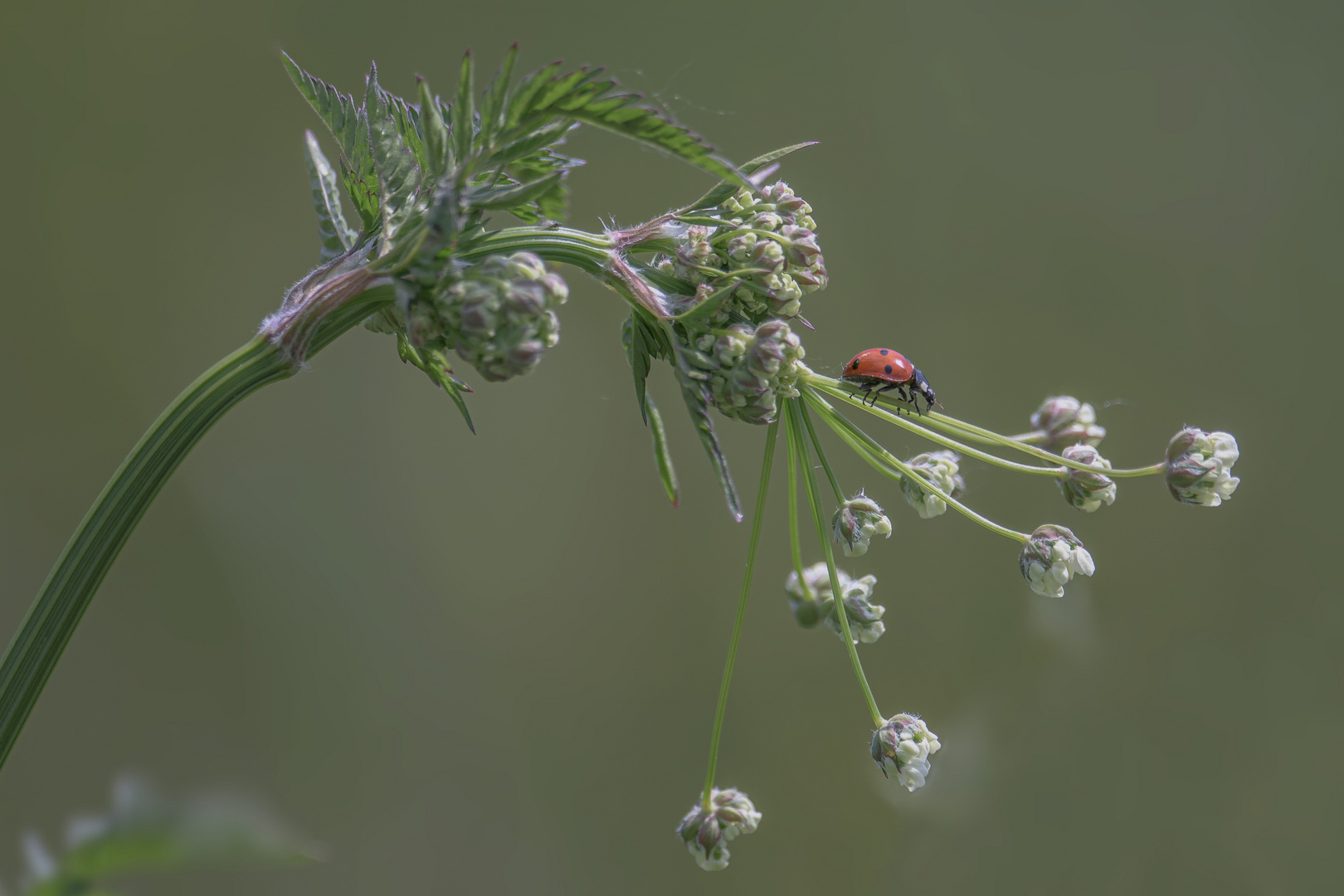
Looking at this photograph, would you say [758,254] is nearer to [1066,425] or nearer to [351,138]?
[351,138]

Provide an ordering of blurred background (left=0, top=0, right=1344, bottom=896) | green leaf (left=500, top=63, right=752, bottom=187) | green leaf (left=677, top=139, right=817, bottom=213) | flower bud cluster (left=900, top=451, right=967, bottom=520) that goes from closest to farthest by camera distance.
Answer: green leaf (left=500, top=63, right=752, bottom=187) < green leaf (left=677, top=139, right=817, bottom=213) < flower bud cluster (left=900, top=451, right=967, bottom=520) < blurred background (left=0, top=0, right=1344, bottom=896)

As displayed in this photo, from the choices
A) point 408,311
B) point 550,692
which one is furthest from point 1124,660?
point 408,311

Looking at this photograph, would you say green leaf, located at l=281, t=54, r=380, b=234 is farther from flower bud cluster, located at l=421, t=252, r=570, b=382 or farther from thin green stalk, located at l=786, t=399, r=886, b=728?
thin green stalk, located at l=786, t=399, r=886, b=728

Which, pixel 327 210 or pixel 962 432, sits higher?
pixel 327 210

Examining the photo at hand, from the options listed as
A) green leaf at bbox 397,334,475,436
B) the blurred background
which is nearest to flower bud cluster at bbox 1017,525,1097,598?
green leaf at bbox 397,334,475,436

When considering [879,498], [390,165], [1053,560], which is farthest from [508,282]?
[879,498]

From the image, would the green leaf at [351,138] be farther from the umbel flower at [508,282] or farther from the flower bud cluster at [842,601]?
the flower bud cluster at [842,601]

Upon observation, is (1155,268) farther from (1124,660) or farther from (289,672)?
(289,672)

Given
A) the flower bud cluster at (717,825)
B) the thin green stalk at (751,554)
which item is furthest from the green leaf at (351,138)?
the flower bud cluster at (717,825)
